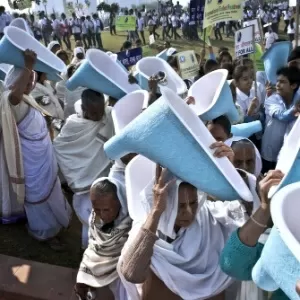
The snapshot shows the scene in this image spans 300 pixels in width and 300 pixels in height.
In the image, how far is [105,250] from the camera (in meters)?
2.58

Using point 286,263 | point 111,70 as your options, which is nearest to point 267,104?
point 111,70

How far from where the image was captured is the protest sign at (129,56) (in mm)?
7305

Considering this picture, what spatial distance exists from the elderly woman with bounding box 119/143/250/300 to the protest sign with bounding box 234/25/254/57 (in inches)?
164

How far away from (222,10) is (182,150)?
203 inches

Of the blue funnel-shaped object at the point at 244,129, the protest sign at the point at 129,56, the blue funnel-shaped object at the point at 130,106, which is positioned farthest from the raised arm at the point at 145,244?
the protest sign at the point at 129,56

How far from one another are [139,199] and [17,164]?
7.84 ft

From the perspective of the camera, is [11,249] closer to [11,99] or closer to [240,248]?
[11,99]

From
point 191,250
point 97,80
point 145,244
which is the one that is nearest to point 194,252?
point 191,250

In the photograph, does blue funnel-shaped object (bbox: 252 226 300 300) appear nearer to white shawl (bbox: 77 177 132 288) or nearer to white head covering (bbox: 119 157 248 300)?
white head covering (bbox: 119 157 248 300)

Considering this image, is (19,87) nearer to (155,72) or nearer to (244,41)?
(155,72)

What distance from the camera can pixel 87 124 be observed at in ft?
12.9

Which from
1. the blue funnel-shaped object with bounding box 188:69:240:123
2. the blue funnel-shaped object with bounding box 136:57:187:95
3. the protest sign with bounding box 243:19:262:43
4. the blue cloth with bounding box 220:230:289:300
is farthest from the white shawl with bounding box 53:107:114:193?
the protest sign with bounding box 243:19:262:43

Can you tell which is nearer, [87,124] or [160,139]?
[160,139]

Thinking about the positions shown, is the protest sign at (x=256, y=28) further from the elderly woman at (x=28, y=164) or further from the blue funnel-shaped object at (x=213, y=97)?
the elderly woman at (x=28, y=164)
